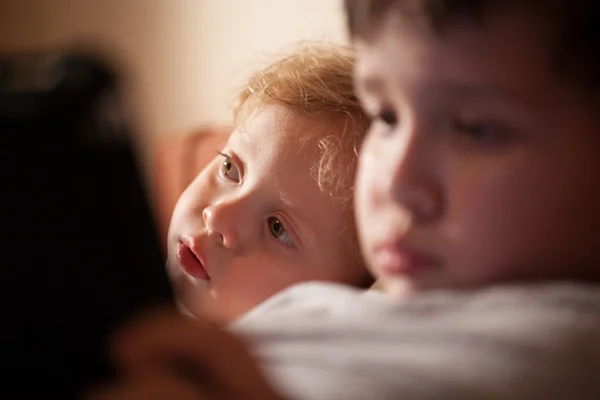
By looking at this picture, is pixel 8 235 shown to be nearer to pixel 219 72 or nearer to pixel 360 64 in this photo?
pixel 360 64

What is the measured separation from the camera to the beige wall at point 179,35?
124 cm

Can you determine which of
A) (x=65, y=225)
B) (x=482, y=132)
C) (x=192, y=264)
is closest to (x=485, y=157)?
(x=482, y=132)

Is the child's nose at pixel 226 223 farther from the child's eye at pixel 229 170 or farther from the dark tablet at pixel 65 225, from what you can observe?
the dark tablet at pixel 65 225

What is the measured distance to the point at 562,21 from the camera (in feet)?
1.23

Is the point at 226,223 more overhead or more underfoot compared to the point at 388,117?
more underfoot

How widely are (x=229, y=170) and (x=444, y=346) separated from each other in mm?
392

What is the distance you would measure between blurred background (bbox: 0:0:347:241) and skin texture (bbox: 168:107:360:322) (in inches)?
6.4

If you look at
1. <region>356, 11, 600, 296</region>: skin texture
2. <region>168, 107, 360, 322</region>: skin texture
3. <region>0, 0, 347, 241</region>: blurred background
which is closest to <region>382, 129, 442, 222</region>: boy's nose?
<region>356, 11, 600, 296</region>: skin texture

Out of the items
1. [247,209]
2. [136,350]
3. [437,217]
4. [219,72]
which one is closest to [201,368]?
[136,350]

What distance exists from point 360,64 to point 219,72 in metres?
1.05

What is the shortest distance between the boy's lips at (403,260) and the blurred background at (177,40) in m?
0.43

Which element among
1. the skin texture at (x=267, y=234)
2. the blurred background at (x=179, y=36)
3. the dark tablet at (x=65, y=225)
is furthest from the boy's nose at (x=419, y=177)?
the blurred background at (x=179, y=36)

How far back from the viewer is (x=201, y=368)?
13.6 inches

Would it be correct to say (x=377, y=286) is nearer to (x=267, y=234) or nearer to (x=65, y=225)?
(x=267, y=234)
